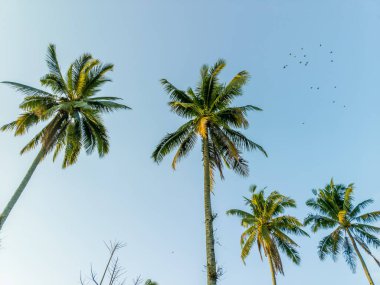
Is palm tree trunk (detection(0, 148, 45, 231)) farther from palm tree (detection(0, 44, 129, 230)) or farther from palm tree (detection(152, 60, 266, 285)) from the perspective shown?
palm tree (detection(152, 60, 266, 285))

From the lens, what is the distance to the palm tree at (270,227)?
73.6 feet

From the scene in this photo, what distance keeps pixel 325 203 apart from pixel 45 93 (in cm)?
2467

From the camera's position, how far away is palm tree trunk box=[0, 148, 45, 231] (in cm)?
1333

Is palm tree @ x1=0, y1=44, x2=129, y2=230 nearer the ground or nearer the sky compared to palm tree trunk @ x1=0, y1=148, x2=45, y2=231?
nearer the sky

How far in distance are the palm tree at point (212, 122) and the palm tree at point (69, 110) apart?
11.8ft

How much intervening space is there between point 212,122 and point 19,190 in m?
10.3

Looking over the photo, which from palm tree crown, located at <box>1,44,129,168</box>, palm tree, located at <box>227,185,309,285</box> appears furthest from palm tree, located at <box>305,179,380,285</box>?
palm tree crown, located at <box>1,44,129,168</box>

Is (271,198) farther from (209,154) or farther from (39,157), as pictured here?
(39,157)

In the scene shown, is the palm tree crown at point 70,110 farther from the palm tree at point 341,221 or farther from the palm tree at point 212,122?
the palm tree at point 341,221

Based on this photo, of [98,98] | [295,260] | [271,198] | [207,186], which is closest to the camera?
[207,186]

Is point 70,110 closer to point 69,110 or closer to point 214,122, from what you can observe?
point 69,110

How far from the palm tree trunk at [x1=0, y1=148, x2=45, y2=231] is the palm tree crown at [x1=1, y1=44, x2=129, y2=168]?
0.59m

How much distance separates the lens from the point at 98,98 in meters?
18.0

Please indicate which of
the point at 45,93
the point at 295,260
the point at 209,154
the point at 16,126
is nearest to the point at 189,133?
the point at 209,154
